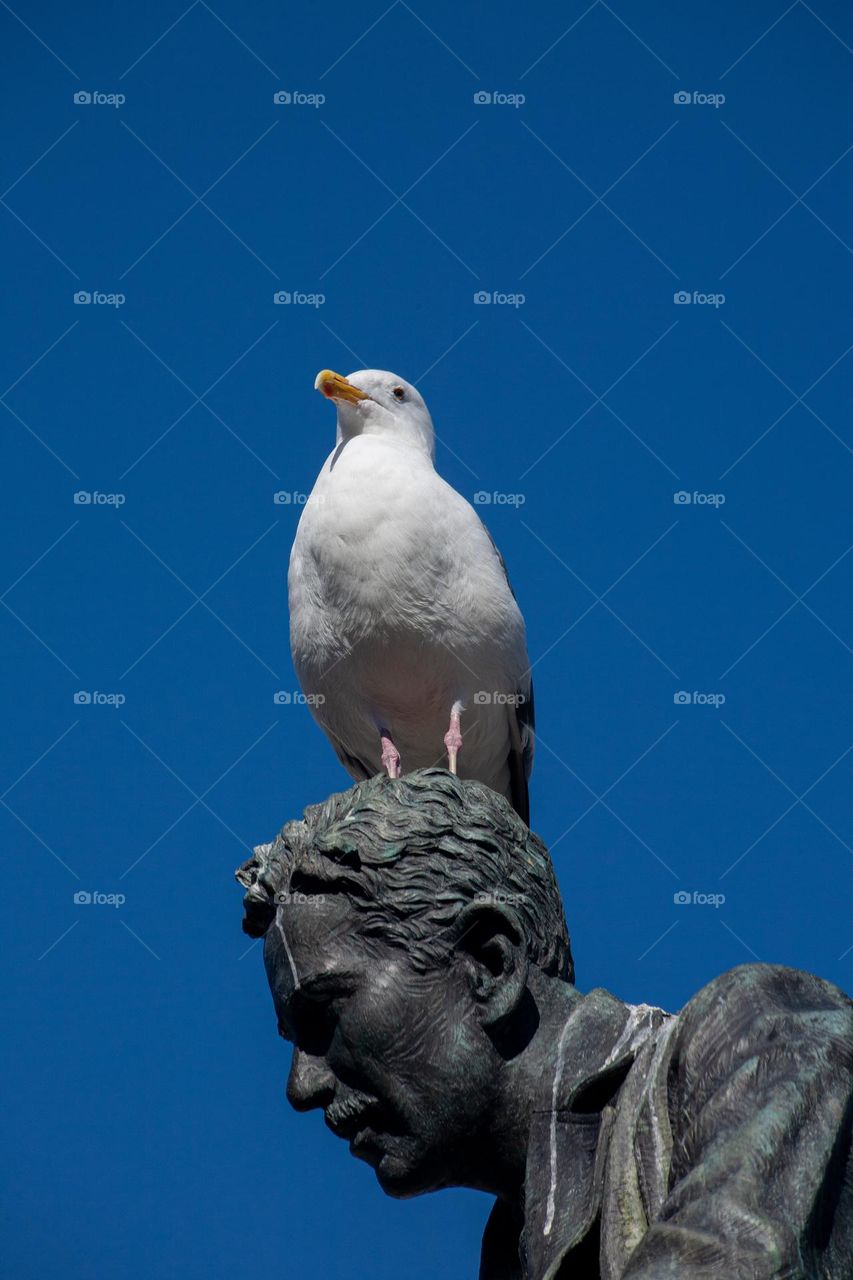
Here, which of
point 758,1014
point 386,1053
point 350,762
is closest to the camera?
point 758,1014

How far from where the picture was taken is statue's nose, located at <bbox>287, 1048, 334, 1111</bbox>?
3.69m

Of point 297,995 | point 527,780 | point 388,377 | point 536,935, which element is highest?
point 388,377

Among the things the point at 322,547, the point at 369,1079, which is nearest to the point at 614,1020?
the point at 369,1079

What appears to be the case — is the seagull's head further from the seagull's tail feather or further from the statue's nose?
the statue's nose

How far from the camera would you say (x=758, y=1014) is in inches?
128

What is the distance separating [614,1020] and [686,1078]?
33 cm

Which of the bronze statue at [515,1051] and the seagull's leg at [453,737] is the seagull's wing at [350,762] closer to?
the seagull's leg at [453,737]

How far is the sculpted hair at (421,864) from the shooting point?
3.68 m

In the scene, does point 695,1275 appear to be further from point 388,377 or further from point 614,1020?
point 388,377

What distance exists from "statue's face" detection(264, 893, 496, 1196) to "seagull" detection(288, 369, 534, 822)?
110 inches

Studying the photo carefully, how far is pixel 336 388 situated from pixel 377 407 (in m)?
0.20

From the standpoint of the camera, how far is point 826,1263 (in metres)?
3.04

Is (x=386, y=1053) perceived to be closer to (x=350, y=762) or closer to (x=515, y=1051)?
(x=515, y=1051)

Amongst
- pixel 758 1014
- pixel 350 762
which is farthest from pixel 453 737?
pixel 758 1014
